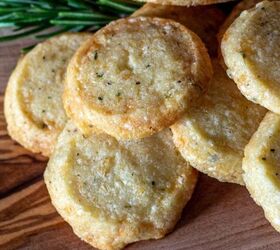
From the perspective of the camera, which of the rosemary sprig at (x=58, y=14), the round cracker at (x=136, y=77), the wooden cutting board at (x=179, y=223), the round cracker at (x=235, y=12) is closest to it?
the round cracker at (x=136, y=77)

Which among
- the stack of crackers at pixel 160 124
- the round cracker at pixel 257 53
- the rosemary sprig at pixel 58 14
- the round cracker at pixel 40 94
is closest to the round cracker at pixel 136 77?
the stack of crackers at pixel 160 124

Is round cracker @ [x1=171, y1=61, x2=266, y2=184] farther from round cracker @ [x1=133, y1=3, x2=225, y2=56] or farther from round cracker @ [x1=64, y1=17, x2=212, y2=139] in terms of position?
round cracker @ [x1=133, y1=3, x2=225, y2=56]

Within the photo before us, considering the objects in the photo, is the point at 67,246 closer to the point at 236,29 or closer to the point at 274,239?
the point at 274,239

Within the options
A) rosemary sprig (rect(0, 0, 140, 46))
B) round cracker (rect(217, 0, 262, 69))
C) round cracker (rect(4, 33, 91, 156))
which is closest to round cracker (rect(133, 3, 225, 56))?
round cracker (rect(217, 0, 262, 69))

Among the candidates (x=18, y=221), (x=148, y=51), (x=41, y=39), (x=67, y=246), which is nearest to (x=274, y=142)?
(x=148, y=51)

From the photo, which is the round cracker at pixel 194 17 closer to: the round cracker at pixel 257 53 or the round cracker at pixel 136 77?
the round cracker at pixel 136 77

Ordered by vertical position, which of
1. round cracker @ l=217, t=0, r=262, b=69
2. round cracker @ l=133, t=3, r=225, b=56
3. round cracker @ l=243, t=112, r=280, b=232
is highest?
round cracker @ l=217, t=0, r=262, b=69

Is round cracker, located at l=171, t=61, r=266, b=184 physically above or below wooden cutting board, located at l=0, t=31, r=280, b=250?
above

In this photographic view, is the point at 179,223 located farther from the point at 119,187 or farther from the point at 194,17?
the point at 194,17
